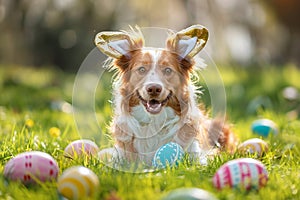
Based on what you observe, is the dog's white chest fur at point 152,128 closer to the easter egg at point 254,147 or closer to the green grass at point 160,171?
the green grass at point 160,171

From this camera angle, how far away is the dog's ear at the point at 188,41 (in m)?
3.42

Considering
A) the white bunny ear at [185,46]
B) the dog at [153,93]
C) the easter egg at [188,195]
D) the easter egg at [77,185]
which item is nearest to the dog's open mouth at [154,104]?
the dog at [153,93]

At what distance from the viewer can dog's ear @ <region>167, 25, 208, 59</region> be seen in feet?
11.2

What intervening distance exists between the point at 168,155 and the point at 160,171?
0.27 m

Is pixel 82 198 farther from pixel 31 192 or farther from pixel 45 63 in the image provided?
pixel 45 63

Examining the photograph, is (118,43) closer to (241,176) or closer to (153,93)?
(153,93)

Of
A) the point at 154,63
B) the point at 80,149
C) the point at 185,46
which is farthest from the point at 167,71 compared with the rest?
the point at 80,149

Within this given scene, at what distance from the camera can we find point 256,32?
15.2 m

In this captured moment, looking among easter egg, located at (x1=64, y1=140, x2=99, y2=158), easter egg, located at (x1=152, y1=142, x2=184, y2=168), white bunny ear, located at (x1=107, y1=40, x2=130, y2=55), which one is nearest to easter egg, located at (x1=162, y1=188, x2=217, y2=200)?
easter egg, located at (x1=152, y1=142, x2=184, y2=168)

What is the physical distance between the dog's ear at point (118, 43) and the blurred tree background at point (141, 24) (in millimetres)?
5507

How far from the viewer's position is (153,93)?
330 cm

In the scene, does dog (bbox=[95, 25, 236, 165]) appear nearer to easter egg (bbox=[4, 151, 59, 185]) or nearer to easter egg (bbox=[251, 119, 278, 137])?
easter egg (bbox=[4, 151, 59, 185])

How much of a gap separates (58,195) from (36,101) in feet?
14.9

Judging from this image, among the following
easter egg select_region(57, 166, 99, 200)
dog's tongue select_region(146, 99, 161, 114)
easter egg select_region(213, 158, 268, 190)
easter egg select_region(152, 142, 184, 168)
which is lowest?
easter egg select_region(57, 166, 99, 200)
